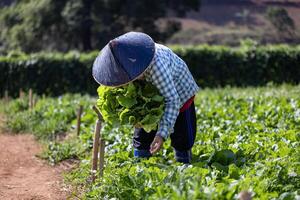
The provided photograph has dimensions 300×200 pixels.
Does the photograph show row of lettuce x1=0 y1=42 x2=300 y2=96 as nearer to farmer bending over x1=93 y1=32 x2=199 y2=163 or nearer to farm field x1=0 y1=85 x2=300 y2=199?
farm field x1=0 y1=85 x2=300 y2=199

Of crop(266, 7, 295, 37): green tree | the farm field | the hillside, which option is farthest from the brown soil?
the hillside

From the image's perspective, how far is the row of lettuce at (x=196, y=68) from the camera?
54.0 feet

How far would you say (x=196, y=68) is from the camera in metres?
17.1

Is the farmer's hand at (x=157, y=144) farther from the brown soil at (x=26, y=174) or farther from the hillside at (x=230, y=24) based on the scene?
the hillside at (x=230, y=24)

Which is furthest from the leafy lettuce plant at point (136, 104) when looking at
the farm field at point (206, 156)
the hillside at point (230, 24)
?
the hillside at point (230, 24)

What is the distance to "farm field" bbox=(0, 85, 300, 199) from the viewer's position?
12.9 ft

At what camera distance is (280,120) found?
7.05 m

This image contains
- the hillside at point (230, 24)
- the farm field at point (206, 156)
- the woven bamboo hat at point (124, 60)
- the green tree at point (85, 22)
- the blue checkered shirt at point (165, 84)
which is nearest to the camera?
the farm field at point (206, 156)

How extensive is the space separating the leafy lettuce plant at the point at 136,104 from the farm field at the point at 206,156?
0.40 meters

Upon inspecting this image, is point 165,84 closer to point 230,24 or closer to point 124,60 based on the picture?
point 124,60

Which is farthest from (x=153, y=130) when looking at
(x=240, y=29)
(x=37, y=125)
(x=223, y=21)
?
(x=223, y=21)

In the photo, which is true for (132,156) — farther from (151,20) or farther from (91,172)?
(151,20)

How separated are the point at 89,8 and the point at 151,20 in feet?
10.5

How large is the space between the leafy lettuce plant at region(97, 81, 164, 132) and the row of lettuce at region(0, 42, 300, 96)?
458 inches
